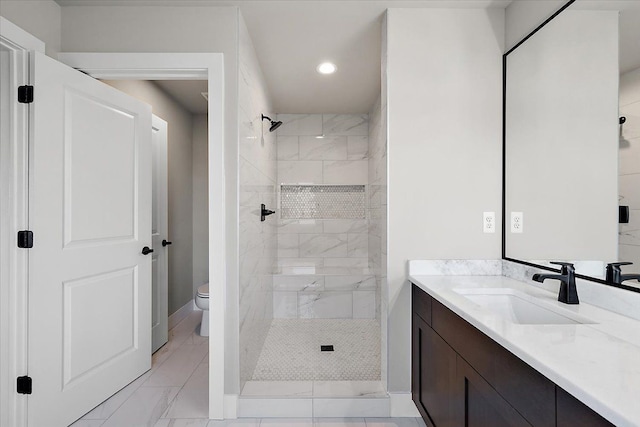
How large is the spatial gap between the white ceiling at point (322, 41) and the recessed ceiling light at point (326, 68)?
0.18 ft

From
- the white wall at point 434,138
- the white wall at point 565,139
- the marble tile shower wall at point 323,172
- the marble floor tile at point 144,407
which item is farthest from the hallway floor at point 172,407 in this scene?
the marble tile shower wall at point 323,172

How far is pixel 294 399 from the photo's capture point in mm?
2004

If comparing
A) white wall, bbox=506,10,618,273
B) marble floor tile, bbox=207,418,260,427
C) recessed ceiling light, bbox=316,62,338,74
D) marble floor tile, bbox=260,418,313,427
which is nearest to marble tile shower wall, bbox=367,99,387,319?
recessed ceiling light, bbox=316,62,338,74

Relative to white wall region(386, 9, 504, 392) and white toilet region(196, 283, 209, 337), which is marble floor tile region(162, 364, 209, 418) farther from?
white wall region(386, 9, 504, 392)

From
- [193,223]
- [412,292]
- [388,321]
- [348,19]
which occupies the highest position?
[348,19]

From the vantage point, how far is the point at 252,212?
253 cm

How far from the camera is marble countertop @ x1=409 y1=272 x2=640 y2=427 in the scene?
676mm

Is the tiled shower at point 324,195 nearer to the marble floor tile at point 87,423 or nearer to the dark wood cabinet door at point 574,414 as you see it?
the marble floor tile at point 87,423

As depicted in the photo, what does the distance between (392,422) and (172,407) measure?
1.32 metres

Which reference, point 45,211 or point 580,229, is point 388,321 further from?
point 45,211

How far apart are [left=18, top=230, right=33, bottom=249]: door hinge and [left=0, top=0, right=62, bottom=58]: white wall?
1.05 metres

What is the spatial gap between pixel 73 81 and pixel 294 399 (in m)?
2.22

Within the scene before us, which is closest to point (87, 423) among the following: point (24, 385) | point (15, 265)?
point (24, 385)

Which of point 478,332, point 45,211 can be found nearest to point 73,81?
point 45,211
